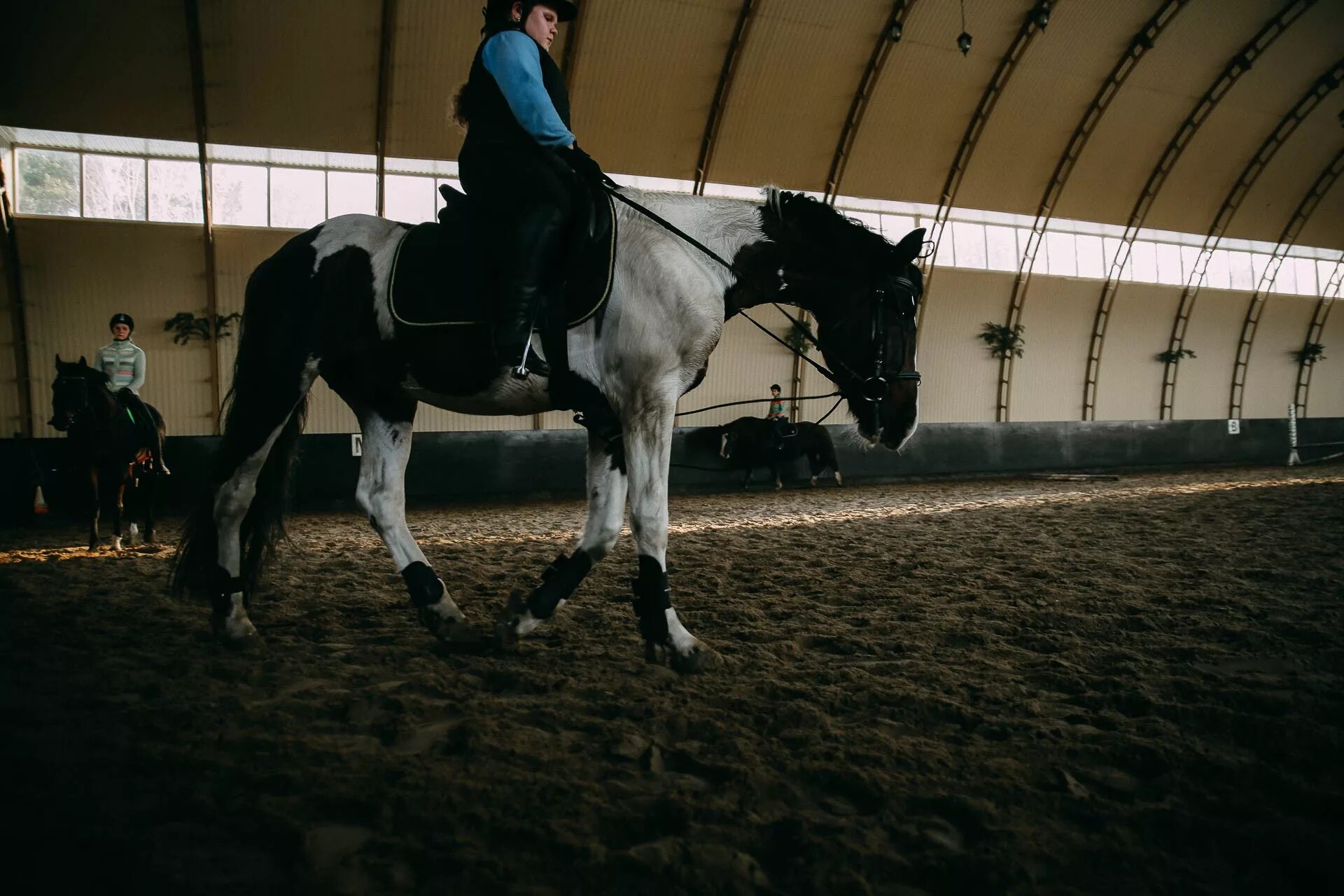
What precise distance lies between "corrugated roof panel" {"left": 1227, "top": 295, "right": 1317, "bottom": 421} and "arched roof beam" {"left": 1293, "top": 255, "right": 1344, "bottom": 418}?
139 mm

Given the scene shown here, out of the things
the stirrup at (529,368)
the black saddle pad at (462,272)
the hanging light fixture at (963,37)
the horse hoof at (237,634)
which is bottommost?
the horse hoof at (237,634)

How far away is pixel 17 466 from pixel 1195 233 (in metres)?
23.8

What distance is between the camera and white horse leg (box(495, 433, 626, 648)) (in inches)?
141

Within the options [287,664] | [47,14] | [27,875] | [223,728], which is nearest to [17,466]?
[47,14]

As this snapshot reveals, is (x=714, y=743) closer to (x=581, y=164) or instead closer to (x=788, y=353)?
(x=581, y=164)

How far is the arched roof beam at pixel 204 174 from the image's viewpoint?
38.3ft

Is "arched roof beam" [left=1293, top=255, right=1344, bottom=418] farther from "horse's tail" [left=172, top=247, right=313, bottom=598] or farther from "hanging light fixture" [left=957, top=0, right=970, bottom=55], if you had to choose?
"horse's tail" [left=172, top=247, right=313, bottom=598]

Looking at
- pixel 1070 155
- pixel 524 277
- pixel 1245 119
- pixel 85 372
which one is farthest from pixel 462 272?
pixel 1245 119

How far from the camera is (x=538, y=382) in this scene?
11.8 ft

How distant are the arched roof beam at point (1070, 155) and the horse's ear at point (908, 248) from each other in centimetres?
1533

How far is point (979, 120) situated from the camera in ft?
52.4

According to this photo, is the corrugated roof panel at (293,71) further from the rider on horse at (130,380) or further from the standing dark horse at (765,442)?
the standing dark horse at (765,442)

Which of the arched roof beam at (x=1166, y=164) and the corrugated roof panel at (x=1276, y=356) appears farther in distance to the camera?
the corrugated roof panel at (x=1276, y=356)

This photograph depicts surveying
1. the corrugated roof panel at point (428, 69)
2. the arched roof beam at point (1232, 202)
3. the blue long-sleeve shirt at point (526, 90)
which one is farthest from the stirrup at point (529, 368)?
the arched roof beam at point (1232, 202)
